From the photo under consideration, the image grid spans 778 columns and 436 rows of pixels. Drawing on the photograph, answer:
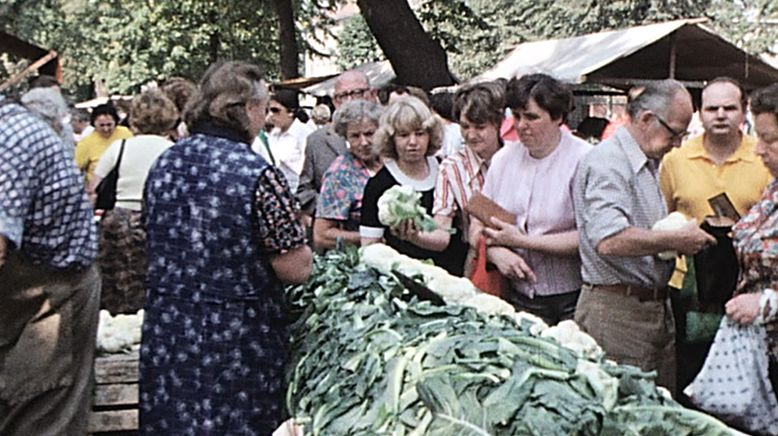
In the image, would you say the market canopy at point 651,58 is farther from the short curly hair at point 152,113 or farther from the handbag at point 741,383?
the handbag at point 741,383

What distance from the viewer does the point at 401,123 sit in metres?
5.84

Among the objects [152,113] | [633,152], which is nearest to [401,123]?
[633,152]

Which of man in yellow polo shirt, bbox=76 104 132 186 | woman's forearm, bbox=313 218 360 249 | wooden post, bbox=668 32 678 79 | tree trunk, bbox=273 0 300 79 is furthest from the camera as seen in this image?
tree trunk, bbox=273 0 300 79

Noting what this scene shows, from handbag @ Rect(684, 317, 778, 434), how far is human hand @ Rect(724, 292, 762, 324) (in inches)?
3.7

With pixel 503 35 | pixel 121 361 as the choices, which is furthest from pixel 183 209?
pixel 503 35

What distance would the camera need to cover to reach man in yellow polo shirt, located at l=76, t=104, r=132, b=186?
10.4 m

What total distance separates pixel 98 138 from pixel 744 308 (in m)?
7.41

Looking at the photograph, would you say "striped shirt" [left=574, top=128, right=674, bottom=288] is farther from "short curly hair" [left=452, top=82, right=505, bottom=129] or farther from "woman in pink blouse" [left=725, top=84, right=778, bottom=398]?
"short curly hair" [left=452, top=82, right=505, bottom=129]

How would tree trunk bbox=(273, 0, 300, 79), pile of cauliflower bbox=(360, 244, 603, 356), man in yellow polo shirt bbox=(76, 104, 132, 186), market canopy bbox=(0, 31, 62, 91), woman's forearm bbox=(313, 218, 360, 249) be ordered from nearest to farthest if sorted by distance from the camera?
1. pile of cauliflower bbox=(360, 244, 603, 356)
2. woman's forearm bbox=(313, 218, 360, 249)
3. man in yellow polo shirt bbox=(76, 104, 132, 186)
4. market canopy bbox=(0, 31, 62, 91)
5. tree trunk bbox=(273, 0, 300, 79)

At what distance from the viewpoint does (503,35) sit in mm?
53844

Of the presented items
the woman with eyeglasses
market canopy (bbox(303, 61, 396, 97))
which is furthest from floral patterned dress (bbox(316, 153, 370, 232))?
market canopy (bbox(303, 61, 396, 97))

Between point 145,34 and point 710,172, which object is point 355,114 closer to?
point 710,172

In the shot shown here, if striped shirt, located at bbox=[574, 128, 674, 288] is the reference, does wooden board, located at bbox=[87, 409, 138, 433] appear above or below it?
below

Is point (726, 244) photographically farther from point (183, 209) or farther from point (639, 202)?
point (183, 209)
